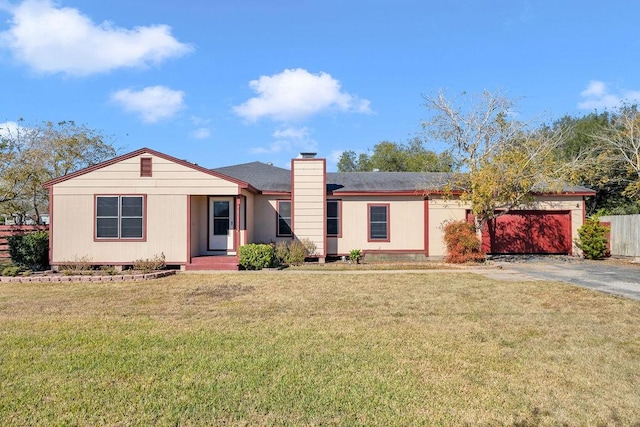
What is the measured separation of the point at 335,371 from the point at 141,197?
35.9 feet

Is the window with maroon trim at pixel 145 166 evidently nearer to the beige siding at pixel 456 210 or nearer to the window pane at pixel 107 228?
the window pane at pixel 107 228

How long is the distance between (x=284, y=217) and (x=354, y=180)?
358 cm

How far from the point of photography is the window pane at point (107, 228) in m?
13.1

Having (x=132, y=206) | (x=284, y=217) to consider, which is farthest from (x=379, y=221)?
(x=132, y=206)

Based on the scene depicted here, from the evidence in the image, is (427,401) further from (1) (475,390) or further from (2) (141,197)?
(2) (141,197)

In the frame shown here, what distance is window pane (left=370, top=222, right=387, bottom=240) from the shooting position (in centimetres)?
1611

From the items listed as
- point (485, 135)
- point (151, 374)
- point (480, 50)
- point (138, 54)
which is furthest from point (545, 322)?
point (138, 54)

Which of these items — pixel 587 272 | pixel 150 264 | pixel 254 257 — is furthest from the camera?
pixel 254 257

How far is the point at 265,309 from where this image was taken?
23.7 ft

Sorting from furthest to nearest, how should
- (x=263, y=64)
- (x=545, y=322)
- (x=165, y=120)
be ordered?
(x=165, y=120)
(x=263, y=64)
(x=545, y=322)

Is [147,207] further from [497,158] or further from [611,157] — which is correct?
[611,157]

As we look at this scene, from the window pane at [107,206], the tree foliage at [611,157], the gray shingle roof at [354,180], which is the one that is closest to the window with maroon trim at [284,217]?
the gray shingle roof at [354,180]

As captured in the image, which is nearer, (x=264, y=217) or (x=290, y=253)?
(x=290, y=253)

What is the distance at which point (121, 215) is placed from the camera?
1318 centimetres
